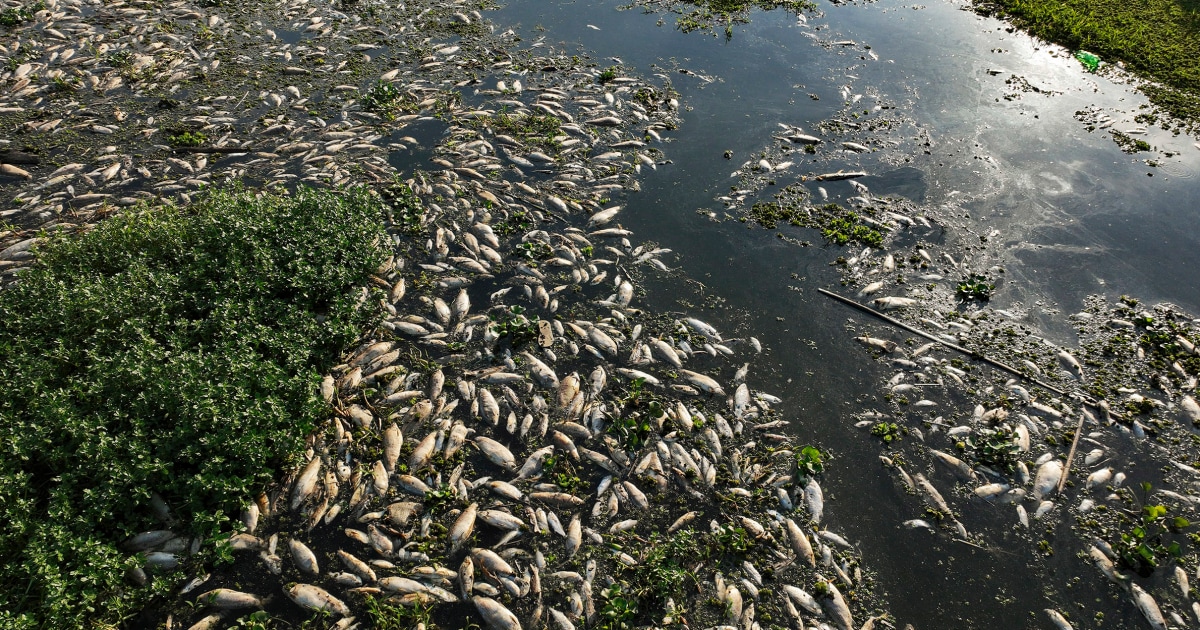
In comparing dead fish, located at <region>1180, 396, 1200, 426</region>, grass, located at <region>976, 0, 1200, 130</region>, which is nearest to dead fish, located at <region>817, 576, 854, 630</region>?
dead fish, located at <region>1180, 396, 1200, 426</region>

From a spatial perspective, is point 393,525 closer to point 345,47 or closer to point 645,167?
point 645,167

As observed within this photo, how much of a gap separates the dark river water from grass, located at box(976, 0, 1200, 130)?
0.56 meters

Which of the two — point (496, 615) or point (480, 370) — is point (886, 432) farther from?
point (480, 370)

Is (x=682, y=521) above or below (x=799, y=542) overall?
below

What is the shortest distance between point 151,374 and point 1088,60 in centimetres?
1657

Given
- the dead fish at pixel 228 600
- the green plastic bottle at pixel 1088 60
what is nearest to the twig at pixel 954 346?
the dead fish at pixel 228 600

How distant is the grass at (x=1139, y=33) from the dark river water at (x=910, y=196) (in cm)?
56

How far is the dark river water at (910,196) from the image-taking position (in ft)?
18.5

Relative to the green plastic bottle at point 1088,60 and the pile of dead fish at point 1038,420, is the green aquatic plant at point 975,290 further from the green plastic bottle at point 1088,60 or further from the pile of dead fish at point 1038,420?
the green plastic bottle at point 1088,60

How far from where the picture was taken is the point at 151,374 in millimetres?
5676

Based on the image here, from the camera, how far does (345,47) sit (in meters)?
12.6

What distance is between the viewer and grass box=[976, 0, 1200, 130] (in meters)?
11.6

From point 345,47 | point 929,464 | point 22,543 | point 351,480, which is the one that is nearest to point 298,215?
point 351,480

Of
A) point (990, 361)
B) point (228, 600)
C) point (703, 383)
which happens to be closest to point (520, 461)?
point (703, 383)
